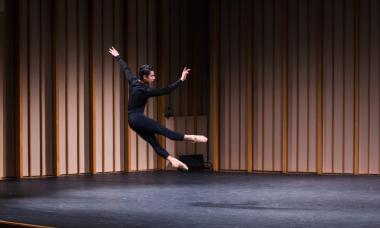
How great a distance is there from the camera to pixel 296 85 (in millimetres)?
11062

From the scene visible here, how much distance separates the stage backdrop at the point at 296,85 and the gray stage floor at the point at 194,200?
1.72 feet

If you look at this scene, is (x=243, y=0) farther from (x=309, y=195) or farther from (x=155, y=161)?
(x=309, y=195)

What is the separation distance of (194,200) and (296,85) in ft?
12.1

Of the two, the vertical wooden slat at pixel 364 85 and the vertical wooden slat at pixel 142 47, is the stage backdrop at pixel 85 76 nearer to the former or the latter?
the vertical wooden slat at pixel 142 47

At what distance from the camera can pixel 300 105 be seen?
36.3ft

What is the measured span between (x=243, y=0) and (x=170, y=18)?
136 cm

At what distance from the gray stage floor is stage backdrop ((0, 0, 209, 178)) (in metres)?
0.56

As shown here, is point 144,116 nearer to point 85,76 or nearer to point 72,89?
point 72,89

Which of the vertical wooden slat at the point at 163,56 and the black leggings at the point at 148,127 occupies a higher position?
the vertical wooden slat at the point at 163,56

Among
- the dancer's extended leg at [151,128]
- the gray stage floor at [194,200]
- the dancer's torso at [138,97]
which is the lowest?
the gray stage floor at [194,200]

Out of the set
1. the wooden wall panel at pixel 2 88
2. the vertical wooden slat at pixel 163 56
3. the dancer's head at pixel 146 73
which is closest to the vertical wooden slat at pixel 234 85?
the vertical wooden slat at pixel 163 56

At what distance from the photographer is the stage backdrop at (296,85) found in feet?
35.1

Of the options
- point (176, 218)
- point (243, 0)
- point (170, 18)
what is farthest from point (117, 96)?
point (176, 218)

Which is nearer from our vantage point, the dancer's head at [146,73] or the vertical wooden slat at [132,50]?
the dancer's head at [146,73]
